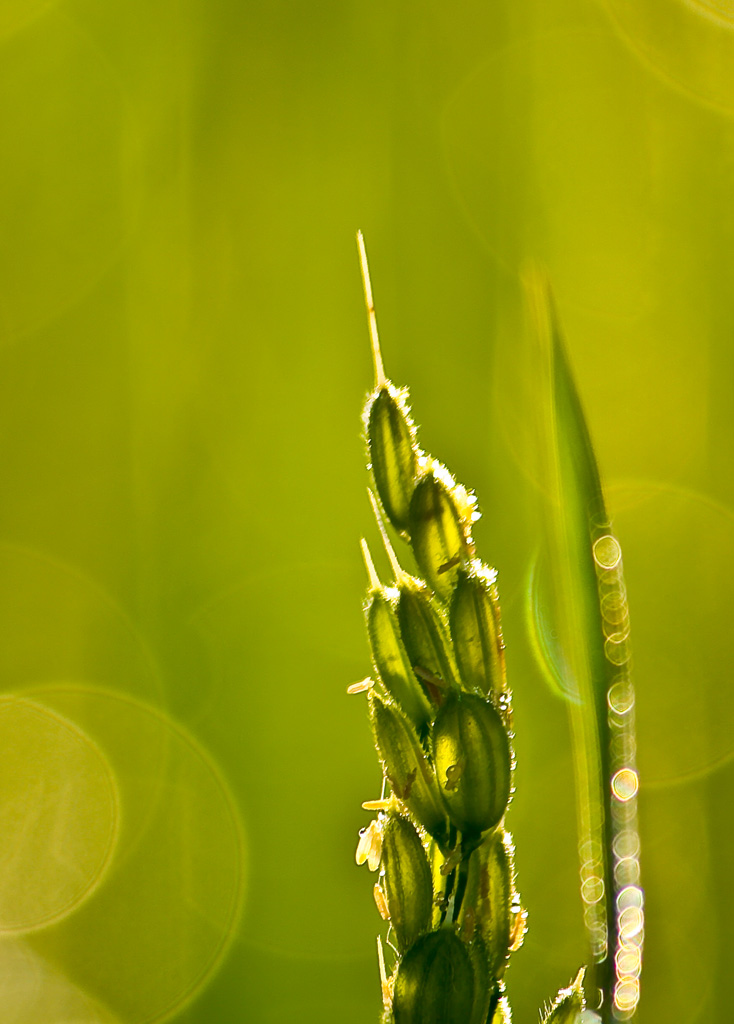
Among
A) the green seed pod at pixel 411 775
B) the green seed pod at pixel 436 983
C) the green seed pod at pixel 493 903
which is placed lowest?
the green seed pod at pixel 436 983

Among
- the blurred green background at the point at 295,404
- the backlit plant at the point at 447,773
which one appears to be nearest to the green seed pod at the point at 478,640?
the backlit plant at the point at 447,773

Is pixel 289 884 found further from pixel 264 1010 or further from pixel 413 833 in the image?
pixel 413 833

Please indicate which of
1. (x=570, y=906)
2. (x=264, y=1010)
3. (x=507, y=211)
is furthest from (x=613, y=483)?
(x=264, y=1010)

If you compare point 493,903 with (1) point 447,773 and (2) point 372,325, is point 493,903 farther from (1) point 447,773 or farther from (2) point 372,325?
(2) point 372,325

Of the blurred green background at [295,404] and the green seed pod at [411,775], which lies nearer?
the green seed pod at [411,775]

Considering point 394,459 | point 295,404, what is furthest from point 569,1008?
point 295,404

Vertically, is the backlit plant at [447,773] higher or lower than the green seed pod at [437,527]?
lower

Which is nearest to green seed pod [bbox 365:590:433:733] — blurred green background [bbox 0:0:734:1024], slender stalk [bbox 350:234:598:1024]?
slender stalk [bbox 350:234:598:1024]

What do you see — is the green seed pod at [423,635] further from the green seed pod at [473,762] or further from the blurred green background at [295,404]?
the blurred green background at [295,404]
